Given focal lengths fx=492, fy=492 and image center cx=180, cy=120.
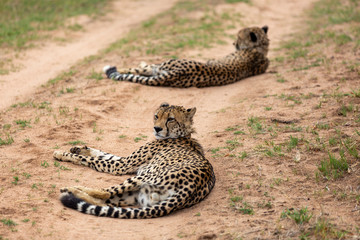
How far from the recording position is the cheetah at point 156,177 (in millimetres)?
5148

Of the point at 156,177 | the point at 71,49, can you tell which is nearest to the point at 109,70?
the point at 71,49

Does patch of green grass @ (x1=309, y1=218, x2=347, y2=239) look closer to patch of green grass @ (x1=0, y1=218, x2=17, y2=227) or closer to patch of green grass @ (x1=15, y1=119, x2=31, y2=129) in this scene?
patch of green grass @ (x1=0, y1=218, x2=17, y2=227)

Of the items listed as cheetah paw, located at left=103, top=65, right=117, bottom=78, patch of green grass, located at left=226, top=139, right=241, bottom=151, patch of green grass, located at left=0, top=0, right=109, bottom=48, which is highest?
patch of green grass, located at left=0, top=0, right=109, bottom=48

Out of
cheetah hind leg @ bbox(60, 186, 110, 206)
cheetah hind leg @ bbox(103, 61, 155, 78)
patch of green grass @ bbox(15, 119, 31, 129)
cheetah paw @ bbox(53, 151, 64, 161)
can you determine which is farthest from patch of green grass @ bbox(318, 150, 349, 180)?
cheetah hind leg @ bbox(103, 61, 155, 78)

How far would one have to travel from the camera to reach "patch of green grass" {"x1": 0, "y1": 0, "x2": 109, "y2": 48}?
43.2 feet

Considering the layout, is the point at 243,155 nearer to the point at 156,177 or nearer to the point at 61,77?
the point at 156,177

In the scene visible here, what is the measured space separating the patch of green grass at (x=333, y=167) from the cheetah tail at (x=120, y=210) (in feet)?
6.08

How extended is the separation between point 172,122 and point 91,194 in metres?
1.58

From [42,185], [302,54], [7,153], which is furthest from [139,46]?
[42,185]

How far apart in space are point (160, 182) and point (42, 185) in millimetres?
Answer: 1372

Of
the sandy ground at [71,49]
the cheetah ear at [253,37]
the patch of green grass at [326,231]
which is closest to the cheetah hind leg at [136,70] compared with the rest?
the sandy ground at [71,49]

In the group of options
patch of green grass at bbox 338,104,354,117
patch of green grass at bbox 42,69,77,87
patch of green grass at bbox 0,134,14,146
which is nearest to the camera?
patch of green grass at bbox 0,134,14,146

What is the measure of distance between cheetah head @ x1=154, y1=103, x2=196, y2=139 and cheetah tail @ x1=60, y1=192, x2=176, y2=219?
56.2 inches

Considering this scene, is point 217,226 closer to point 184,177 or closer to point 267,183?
point 184,177
